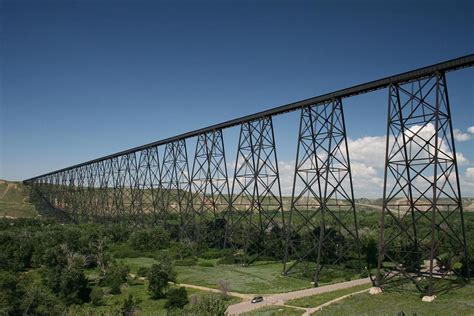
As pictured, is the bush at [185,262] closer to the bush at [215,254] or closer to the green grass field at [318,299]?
the bush at [215,254]

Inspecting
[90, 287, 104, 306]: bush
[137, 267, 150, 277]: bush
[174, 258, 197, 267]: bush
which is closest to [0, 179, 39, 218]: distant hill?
[174, 258, 197, 267]: bush

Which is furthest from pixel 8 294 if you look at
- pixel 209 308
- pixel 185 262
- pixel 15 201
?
pixel 15 201

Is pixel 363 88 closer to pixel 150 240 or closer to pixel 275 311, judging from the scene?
pixel 275 311

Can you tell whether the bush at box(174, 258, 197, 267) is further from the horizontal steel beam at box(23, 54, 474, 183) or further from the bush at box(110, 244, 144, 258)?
the horizontal steel beam at box(23, 54, 474, 183)

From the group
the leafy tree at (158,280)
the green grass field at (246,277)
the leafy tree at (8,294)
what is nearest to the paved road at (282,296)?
the green grass field at (246,277)

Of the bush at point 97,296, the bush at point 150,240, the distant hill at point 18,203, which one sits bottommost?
the bush at point 97,296

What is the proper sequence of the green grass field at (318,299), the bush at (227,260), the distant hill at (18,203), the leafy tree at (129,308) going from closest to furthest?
the leafy tree at (129,308) < the green grass field at (318,299) < the bush at (227,260) < the distant hill at (18,203)
